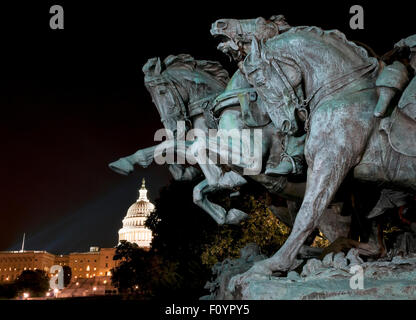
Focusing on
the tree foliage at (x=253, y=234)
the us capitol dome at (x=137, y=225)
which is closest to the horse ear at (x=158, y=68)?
the tree foliage at (x=253, y=234)

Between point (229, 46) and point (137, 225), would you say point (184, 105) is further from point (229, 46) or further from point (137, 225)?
A: point (137, 225)

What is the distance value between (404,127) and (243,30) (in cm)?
264

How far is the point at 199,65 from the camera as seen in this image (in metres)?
8.17

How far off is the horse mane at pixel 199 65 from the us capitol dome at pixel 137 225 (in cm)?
10343

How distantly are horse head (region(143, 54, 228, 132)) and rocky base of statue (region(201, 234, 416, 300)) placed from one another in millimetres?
3041

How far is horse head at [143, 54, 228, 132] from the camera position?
25.4 ft

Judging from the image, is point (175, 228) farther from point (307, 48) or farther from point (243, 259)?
point (307, 48)

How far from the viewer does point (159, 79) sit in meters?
7.78

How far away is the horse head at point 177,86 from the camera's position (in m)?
7.75

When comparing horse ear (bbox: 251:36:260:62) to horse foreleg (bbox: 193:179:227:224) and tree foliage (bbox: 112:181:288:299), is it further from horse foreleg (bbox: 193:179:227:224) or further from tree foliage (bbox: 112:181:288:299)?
tree foliage (bbox: 112:181:288:299)

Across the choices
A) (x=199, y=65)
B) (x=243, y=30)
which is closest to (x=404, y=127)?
(x=243, y=30)

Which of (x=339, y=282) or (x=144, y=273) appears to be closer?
(x=339, y=282)

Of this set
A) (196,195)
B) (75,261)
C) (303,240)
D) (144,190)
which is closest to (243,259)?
(196,195)

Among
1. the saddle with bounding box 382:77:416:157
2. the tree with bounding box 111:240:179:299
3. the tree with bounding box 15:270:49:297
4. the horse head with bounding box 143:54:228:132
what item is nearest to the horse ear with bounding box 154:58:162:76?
the horse head with bounding box 143:54:228:132
